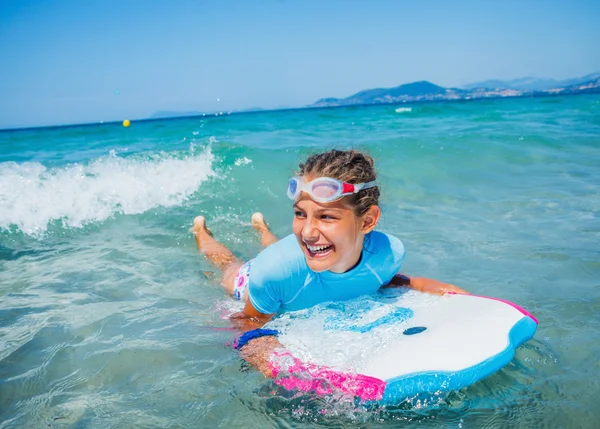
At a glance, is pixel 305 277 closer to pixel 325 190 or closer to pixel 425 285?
pixel 325 190

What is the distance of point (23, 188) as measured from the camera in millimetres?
7484

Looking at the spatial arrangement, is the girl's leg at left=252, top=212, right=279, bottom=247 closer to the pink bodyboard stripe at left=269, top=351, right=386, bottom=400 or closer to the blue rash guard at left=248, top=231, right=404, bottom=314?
the blue rash guard at left=248, top=231, right=404, bottom=314

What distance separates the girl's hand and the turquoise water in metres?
0.59

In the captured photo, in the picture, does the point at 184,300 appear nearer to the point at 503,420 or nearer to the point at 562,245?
the point at 503,420

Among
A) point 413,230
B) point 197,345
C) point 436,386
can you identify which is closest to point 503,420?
point 436,386

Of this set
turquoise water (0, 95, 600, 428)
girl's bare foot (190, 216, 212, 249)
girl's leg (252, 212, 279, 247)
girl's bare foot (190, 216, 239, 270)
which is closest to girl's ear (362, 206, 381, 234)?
turquoise water (0, 95, 600, 428)

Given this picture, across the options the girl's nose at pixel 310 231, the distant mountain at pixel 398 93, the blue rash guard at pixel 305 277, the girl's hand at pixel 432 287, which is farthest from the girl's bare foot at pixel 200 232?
the distant mountain at pixel 398 93

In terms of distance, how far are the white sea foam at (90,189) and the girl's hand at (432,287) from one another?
5.06m

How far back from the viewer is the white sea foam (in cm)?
668

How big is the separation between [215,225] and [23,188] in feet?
11.3

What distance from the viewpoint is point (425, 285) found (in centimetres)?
340

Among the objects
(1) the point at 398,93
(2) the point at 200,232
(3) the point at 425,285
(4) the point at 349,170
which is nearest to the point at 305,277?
(4) the point at 349,170

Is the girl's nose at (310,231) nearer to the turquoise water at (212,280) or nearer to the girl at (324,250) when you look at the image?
the girl at (324,250)

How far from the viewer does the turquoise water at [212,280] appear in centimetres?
233
